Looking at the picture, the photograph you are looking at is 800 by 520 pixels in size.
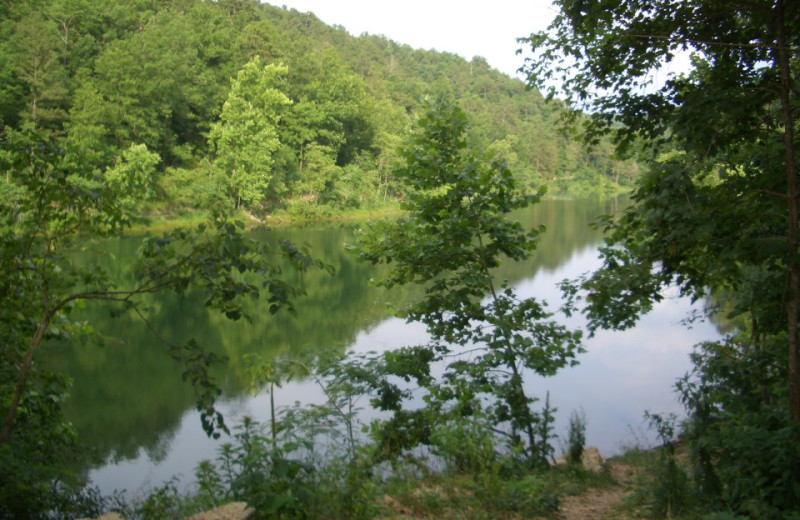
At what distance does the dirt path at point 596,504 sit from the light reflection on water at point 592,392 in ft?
10.8

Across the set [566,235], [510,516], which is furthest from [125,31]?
[510,516]

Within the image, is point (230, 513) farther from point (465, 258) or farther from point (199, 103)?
point (199, 103)

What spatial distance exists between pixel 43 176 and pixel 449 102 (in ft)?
11.8

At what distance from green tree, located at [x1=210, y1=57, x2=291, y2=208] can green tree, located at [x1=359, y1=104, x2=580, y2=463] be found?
28.9 metres

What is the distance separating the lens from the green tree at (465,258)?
17.7 feet

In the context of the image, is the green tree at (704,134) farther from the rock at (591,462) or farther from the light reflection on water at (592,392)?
the light reflection on water at (592,392)

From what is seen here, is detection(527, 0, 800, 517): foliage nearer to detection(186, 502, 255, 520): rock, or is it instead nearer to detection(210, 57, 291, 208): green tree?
detection(186, 502, 255, 520): rock

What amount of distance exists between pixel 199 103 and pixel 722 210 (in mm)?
37001

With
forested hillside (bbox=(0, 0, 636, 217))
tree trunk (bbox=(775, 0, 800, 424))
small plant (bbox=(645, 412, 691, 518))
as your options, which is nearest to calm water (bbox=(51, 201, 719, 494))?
small plant (bbox=(645, 412, 691, 518))

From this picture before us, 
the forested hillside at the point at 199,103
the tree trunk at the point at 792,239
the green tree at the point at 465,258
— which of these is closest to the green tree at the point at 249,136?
the forested hillside at the point at 199,103

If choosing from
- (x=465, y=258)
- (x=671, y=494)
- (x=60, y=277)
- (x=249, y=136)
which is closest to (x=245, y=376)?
(x=465, y=258)

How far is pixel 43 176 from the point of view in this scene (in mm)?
3441

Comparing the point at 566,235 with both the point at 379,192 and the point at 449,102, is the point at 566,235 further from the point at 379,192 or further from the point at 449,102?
the point at 449,102

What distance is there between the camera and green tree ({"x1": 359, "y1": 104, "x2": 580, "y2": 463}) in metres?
5.41
